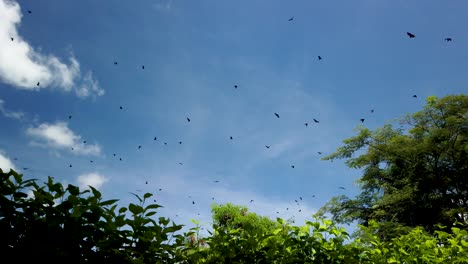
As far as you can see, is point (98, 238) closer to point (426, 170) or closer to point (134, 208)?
point (134, 208)

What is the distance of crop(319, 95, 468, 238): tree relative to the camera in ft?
74.4

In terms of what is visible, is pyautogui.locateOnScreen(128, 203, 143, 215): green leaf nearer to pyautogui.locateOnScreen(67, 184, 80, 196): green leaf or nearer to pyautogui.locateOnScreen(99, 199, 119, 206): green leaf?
pyautogui.locateOnScreen(99, 199, 119, 206): green leaf

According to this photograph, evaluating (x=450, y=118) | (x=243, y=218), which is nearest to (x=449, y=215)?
(x=450, y=118)

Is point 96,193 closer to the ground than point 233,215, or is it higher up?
closer to the ground

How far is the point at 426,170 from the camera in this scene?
928 inches

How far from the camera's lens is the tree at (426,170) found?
74.4 ft

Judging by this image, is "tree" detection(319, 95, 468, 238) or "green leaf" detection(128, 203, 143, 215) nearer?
"green leaf" detection(128, 203, 143, 215)

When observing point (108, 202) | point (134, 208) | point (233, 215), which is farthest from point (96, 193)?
point (233, 215)

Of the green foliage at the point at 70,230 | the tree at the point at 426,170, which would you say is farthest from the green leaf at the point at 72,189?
the tree at the point at 426,170

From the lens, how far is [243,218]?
2308cm

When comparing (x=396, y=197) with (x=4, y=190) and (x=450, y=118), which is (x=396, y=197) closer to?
(x=450, y=118)

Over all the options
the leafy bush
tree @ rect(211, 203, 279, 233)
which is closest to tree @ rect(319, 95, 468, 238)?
tree @ rect(211, 203, 279, 233)

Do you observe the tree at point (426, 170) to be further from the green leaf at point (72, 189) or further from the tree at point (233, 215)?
the green leaf at point (72, 189)

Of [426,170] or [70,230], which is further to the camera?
[426,170]
